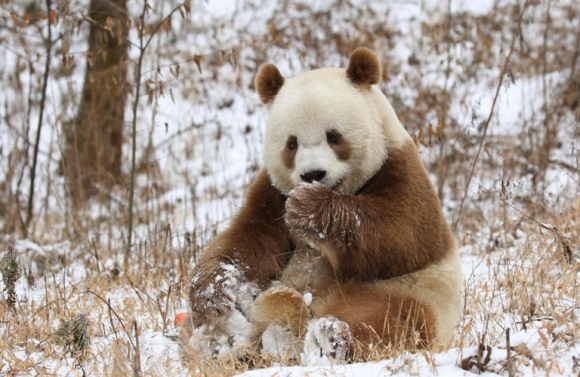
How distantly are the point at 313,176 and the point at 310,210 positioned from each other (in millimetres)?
266

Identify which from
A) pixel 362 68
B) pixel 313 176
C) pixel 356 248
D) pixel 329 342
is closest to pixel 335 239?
pixel 356 248

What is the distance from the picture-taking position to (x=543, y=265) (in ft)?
16.4

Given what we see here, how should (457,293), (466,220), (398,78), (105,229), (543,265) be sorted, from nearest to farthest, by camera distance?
(457,293), (543,265), (466,220), (105,229), (398,78)

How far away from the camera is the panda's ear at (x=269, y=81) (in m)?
4.16

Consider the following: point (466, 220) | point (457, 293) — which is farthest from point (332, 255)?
point (466, 220)

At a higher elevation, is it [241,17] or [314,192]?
[241,17]

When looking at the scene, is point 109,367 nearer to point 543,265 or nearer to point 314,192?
point 314,192

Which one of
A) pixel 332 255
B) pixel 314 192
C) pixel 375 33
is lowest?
pixel 332 255

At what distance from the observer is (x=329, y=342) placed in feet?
10.6

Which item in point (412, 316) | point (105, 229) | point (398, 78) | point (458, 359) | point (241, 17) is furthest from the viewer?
point (241, 17)

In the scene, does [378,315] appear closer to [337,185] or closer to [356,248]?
[356,248]

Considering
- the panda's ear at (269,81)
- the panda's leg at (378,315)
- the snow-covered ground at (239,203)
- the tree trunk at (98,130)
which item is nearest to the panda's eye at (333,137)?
the panda's ear at (269,81)

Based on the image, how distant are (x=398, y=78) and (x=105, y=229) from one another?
6706 millimetres

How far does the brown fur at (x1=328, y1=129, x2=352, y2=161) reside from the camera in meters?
3.80
